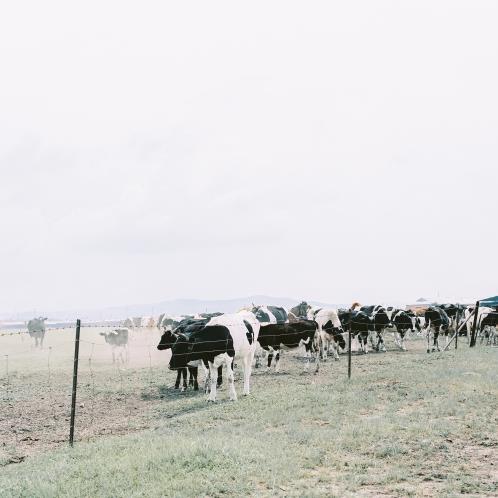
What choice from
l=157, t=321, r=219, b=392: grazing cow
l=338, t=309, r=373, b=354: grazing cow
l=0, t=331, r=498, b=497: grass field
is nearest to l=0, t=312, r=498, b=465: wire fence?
l=0, t=331, r=498, b=497: grass field

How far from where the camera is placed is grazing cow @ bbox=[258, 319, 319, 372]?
23.1m

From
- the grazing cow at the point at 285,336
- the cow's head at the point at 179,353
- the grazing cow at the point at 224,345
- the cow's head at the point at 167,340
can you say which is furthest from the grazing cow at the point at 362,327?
the grazing cow at the point at 224,345

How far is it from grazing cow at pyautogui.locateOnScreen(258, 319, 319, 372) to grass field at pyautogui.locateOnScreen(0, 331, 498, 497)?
3.08 meters

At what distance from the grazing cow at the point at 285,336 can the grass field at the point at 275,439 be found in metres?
3.08

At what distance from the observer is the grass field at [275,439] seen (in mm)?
7965

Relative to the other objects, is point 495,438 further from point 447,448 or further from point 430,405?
point 430,405

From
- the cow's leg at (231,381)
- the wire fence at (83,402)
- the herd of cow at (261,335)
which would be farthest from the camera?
the herd of cow at (261,335)

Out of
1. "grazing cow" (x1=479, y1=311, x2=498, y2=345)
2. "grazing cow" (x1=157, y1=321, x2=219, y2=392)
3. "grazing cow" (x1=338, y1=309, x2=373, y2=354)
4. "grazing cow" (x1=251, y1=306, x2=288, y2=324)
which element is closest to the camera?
"grazing cow" (x1=157, y1=321, x2=219, y2=392)

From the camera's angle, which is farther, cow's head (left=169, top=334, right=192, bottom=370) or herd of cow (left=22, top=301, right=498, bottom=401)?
cow's head (left=169, top=334, right=192, bottom=370)

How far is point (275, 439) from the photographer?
1062 cm

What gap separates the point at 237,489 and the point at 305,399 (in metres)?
7.43

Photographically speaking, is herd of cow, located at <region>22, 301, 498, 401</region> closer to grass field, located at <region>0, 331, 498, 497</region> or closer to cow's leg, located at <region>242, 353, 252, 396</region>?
cow's leg, located at <region>242, 353, 252, 396</region>

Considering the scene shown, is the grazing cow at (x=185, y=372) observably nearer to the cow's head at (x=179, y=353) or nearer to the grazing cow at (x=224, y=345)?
the cow's head at (x=179, y=353)

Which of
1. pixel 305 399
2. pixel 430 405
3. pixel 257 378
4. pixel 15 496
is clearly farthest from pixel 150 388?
pixel 15 496
